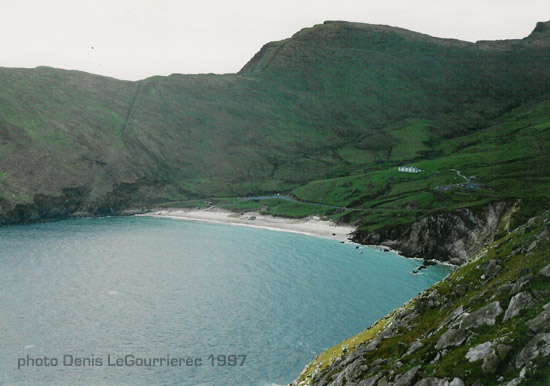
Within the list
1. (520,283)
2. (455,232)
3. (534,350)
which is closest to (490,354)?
(534,350)

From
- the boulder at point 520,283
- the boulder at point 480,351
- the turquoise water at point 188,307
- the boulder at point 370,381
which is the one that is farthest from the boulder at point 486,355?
the turquoise water at point 188,307

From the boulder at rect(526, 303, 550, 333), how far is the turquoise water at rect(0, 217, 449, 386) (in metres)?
60.1

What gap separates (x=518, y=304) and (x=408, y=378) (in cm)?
969

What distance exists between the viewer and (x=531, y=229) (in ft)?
177

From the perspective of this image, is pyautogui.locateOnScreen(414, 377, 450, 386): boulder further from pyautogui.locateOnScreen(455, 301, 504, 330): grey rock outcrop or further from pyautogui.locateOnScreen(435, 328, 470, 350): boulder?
pyautogui.locateOnScreen(455, 301, 504, 330): grey rock outcrop

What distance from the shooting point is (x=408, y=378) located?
3456 cm

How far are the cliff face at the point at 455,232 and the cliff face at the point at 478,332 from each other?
113 metres

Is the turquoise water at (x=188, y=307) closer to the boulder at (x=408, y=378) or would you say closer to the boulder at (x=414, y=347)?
the boulder at (x=414, y=347)

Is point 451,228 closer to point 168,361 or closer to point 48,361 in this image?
point 168,361

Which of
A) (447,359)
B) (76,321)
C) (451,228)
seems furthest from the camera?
(451,228)

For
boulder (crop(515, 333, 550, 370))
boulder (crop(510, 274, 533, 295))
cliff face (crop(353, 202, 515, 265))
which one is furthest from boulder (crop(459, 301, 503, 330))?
cliff face (crop(353, 202, 515, 265))

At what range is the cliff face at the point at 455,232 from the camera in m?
162

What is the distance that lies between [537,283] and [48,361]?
90099 mm

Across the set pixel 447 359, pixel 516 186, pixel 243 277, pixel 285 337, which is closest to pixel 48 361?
pixel 285 337
